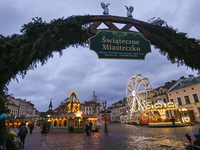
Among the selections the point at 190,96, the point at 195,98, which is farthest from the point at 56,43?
the point at 190,96

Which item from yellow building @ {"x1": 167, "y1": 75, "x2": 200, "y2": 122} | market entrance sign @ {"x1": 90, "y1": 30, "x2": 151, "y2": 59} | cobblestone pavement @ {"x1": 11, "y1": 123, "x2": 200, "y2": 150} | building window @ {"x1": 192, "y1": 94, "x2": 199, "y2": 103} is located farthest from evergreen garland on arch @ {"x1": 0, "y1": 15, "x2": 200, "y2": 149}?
building window @ {"x1": 192, "y1": 94, "x2": 199, "y2": 103}

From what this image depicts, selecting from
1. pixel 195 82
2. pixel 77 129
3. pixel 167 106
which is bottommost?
pixel 77 129

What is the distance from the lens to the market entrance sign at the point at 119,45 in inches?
172

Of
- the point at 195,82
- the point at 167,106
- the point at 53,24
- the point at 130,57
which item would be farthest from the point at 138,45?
the point at 195,82

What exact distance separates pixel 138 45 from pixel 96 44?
1.47 metres

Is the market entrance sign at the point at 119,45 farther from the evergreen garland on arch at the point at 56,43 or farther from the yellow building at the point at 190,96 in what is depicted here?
the yellow building at the point at 190,96

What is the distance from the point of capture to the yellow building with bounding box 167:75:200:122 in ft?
100

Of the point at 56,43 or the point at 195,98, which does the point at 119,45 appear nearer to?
the point at 56,43

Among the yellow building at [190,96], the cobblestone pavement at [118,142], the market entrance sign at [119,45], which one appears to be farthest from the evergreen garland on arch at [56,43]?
the yellow building at [190,96]

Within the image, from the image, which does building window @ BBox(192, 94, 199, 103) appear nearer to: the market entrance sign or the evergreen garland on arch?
the evergreen garland on arch

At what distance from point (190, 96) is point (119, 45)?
115 feet

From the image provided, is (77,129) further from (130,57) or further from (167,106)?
(130,57)

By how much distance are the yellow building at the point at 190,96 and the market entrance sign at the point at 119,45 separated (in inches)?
1135

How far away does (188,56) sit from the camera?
4.74 meters
